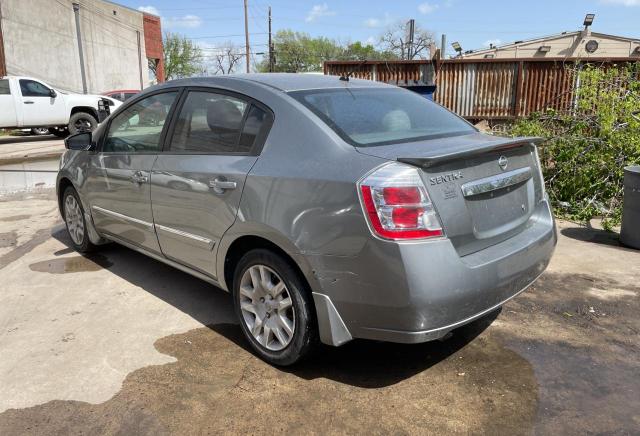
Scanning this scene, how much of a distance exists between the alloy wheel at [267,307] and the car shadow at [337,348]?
19 cm

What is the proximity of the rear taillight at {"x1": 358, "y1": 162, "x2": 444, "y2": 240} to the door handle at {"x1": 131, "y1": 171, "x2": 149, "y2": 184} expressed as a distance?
2.02 meters

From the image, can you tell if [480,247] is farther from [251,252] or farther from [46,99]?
[46,99]

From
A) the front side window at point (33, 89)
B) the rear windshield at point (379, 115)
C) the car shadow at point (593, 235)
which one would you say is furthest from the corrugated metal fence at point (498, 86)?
the front side window at point (33, 89)

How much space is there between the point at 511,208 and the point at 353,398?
1392mm

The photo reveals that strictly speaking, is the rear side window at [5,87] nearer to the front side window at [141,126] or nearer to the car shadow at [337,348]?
the front side window at [141,126]

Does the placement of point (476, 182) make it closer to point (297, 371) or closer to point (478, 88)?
point (297, 371)

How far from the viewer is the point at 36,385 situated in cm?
302

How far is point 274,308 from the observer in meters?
3.08

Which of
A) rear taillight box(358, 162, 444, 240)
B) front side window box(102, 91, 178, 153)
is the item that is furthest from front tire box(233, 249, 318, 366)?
front side window box(102, 91, 178, 153)

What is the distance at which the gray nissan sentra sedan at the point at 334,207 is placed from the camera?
2539 millimetres

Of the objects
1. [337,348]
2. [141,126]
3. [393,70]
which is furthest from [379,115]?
[393,70]

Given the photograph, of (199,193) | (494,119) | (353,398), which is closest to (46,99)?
(494,119)

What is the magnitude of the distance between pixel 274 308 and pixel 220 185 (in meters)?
0.81

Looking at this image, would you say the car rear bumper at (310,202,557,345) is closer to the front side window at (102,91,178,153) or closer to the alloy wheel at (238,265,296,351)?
the alloy wheel at (238,265,296,351)
